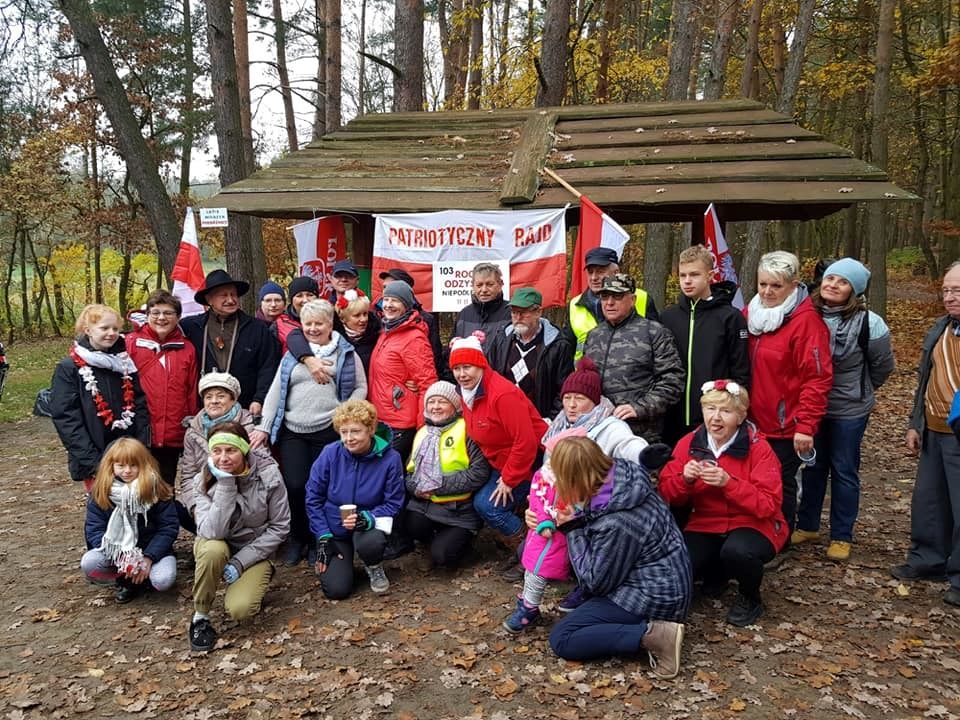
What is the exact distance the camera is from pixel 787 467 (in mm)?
4734

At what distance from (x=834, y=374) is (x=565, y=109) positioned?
180 inches

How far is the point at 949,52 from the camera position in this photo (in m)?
13.2

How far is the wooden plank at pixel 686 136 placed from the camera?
6.61 m

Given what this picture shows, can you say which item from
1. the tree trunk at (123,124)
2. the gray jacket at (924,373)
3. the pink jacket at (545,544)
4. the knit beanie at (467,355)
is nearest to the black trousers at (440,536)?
the pink jacket at (545,544)

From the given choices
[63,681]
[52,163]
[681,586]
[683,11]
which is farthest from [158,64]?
[681,586]

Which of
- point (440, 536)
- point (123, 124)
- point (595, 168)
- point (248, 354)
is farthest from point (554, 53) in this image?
point (440, 536)

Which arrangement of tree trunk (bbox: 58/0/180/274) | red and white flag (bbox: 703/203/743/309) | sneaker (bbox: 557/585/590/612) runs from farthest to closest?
tree trunk (bbox: 58/0/180/274) → red and white flag (bbox: 703/203/743/309) → sneaker (bbox: 557/585/590/612)

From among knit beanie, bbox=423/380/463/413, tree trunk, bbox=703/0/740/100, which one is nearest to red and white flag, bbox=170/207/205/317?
knit beanie, bbox=423/380/463/413

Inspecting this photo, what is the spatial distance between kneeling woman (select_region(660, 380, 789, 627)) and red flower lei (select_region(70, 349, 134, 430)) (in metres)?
3.67

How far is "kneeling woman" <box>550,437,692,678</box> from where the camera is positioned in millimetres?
3633

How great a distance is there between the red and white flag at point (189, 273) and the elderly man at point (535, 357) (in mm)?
3395

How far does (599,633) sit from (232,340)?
133 inches

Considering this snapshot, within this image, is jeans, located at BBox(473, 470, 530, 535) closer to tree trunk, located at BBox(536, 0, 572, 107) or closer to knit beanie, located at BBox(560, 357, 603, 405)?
knit beanie, located at BBox(560, 357, 603, 405)

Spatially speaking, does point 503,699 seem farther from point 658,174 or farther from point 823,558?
point 658,174
